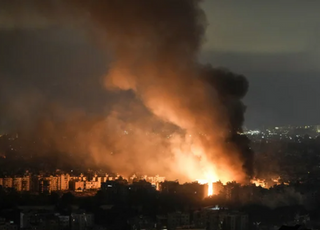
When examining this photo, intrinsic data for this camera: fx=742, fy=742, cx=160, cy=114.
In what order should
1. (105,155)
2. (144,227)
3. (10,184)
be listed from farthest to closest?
→ (105,155) → (10,184) → (144,227)

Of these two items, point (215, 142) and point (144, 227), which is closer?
point (144, 227)

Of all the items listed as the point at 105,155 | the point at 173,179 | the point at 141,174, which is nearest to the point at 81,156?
the point at 105,155

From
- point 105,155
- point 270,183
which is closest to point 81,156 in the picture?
point 105,155

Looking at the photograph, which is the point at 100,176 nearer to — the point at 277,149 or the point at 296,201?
the point at 296,201

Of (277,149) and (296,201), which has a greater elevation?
(277,149)

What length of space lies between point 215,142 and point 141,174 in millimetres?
2416

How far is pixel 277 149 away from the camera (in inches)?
834

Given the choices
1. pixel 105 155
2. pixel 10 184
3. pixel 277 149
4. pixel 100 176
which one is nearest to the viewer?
pixel 10 184

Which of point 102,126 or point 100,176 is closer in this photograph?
point 100,176

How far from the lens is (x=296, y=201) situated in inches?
469

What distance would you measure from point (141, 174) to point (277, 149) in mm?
6502

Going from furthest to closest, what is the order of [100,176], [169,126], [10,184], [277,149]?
[277,149] < [169,126] < [100,176] < [10,184]

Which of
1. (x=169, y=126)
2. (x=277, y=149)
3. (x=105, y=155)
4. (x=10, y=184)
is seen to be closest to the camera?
(x=10, y=184)

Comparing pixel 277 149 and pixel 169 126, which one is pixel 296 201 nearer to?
pixel 169 126
